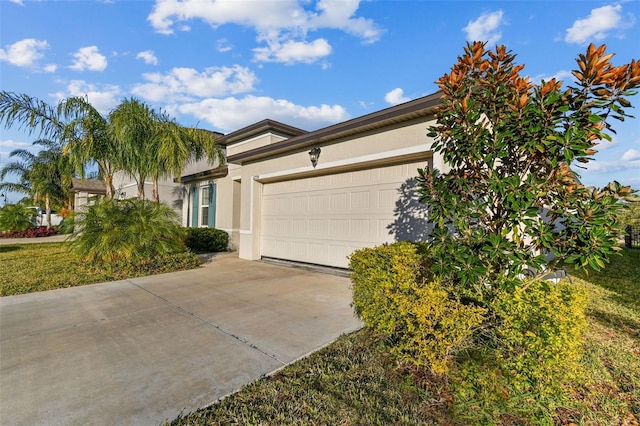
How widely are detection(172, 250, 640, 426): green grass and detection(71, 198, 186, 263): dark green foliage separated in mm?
6638

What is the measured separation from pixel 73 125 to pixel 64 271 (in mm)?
5470

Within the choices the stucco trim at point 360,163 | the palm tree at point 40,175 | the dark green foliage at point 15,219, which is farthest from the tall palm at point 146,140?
the palm tree at point 40,175

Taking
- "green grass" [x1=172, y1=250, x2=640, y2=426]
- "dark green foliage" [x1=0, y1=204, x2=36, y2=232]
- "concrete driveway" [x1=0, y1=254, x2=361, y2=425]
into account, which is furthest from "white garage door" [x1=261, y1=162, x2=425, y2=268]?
"dark green foliage" [x1=0, y1=204, x2=36, y2=232]

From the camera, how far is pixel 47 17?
6973 millimetres

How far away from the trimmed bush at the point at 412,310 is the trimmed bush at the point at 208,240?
968 centimetres

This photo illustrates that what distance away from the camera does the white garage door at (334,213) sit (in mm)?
6391

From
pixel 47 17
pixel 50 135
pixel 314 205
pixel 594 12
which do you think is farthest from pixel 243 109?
pixel 594 12

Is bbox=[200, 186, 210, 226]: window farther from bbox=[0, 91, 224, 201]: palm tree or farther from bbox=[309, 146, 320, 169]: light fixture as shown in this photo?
bbox=[309, 146, 320, 169]: light fixture

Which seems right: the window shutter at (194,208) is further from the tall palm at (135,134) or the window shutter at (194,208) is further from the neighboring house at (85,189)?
the neighboring house at (85,189)

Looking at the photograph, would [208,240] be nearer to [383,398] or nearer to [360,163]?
[360,163]

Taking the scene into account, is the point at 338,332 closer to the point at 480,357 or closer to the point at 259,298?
the point at 480,357

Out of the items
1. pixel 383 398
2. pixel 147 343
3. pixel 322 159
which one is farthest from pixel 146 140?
pixel 383 398

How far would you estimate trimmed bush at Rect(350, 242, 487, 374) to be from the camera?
2.50m

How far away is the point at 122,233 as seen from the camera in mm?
7816
